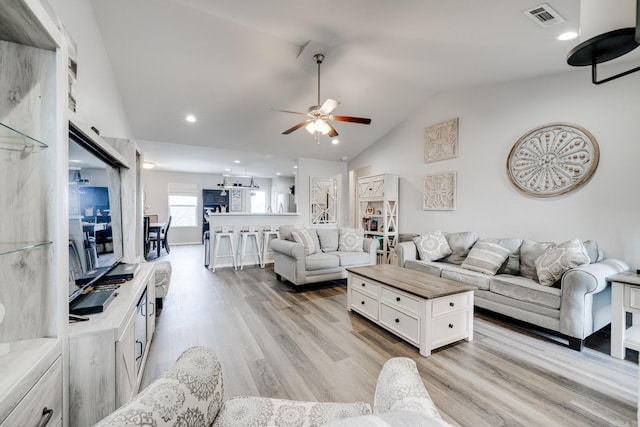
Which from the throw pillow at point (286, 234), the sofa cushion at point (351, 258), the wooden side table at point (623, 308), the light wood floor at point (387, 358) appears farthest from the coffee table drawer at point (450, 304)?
the throw pillow at point (286, 234)

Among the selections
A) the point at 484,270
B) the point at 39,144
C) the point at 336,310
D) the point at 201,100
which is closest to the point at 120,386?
the point at 39,144

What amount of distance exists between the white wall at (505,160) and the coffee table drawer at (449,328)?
5.89 ft

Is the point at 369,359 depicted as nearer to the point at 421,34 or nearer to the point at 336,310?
the point at 336,310

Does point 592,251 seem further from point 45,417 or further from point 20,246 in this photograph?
point 20,246

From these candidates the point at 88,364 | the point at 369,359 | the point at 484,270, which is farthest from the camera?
the point at 484,270

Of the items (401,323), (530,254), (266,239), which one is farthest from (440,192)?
(266,239)

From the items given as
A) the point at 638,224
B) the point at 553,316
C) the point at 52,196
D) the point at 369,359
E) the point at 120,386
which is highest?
the point at 52,196

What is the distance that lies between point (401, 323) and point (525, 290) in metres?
1.32

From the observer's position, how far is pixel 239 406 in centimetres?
99

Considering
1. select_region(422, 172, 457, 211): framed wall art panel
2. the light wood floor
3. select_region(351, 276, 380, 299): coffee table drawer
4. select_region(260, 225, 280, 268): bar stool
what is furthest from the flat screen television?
select_region(422, 172, 457, 211): framed wall art panel

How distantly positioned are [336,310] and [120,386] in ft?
7.67

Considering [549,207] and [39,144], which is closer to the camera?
[39,144]

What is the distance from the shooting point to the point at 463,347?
2.36 metres

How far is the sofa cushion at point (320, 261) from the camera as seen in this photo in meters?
3.91
